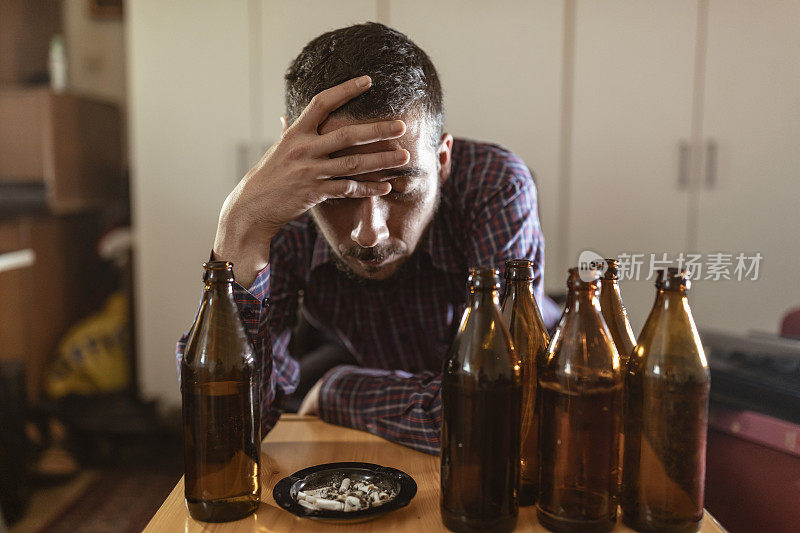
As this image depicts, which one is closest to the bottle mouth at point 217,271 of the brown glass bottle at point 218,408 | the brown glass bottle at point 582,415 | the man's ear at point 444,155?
the brown glass bottle at point 218,408

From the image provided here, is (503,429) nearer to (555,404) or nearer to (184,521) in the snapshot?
(555,404)

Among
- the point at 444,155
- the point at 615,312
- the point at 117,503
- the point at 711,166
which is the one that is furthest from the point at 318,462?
the point at 711,166

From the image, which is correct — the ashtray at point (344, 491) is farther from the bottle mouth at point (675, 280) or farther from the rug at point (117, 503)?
the rug at point (117, 503)

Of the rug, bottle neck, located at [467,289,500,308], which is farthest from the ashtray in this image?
the rug

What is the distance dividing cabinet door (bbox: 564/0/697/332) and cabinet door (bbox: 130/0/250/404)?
1295 mm

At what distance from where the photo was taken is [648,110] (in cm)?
239

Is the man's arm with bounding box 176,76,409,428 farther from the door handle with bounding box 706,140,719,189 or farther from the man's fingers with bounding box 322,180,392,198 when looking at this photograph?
the door handle with bounding box 706,140,719,189

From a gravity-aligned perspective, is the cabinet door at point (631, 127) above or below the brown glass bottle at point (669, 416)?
above

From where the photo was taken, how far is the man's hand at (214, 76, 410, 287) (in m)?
0.84

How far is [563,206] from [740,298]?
0.75 meters

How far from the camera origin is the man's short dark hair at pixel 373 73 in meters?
0.93

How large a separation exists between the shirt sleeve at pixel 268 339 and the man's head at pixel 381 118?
0.14 meters

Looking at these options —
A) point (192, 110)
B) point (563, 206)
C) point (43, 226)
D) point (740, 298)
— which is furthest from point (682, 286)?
point (43, 226)

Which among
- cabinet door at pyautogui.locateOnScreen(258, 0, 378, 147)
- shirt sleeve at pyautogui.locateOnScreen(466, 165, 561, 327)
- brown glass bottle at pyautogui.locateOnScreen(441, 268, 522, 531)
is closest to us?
brown glass bottle at pyautogui.locateOnScreen(441, 268, 522, 531)
